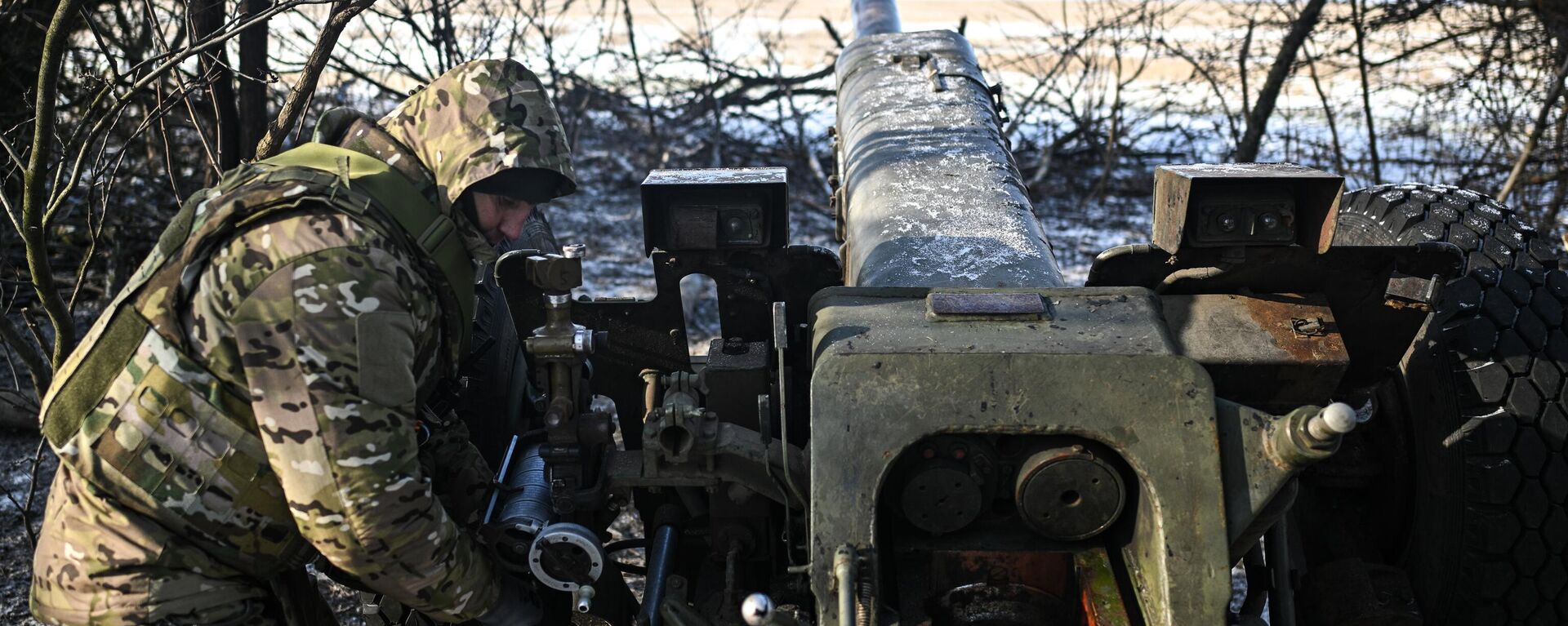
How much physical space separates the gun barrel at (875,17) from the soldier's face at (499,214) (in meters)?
3.04

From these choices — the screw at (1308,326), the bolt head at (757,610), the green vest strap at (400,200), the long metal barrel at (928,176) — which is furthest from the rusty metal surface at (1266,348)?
the green vest strap at (400,200)

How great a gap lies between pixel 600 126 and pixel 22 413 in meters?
5.56

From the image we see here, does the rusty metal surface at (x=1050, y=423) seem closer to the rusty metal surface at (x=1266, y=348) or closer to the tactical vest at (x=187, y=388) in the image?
the rusty metal surface at (x=1266, y=348)

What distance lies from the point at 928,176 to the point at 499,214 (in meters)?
1.66

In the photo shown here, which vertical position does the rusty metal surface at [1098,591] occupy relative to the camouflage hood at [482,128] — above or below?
below

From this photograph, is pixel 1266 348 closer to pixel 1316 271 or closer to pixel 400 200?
pixel 1316 271

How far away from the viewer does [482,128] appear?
2.76 metres

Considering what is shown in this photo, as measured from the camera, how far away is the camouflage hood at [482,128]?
8.98ft

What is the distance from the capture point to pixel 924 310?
278 centimetres

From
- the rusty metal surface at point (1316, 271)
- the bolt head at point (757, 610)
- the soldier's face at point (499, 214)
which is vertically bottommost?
the bolt head at point (757, 610)

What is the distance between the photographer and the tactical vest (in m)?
2.58

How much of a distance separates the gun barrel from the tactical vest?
3.35 meters

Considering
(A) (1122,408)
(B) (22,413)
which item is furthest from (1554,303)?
(B) (22,413)

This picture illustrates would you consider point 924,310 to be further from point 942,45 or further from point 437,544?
point 942,45
